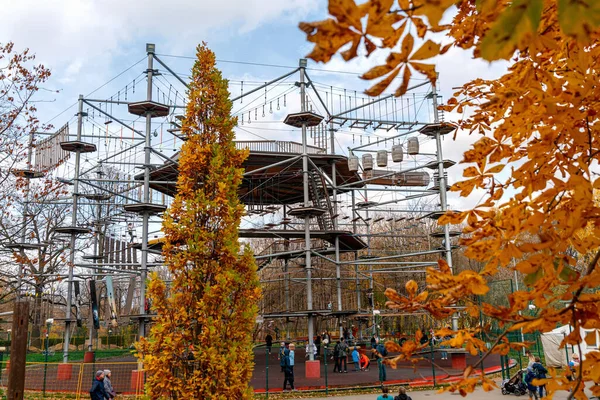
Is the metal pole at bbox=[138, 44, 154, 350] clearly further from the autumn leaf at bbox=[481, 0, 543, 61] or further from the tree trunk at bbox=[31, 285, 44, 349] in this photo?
the autumn leaf at bbox=[481, 0, 543, 61]

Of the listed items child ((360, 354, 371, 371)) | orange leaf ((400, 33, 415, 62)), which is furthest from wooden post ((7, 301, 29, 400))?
child ((360, 354, 371, 371))

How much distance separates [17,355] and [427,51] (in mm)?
6606

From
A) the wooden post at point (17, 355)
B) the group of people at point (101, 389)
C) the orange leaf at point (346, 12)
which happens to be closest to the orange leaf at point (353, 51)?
the orange leaf at point (346, 12)

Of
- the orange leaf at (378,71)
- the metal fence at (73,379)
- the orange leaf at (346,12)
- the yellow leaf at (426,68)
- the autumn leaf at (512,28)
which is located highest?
the orange leaf at (346,12)

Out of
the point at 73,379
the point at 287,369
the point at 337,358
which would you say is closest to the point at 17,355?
the point at 287,369

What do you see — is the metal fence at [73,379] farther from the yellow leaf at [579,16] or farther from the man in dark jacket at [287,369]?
the yellow leaf at [579,16]

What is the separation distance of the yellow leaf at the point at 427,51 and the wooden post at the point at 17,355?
21.2 ft

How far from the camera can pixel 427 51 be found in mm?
1589

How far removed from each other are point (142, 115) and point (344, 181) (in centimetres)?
1368

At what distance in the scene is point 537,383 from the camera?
2.21 metres

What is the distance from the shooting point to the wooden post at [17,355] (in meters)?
6.38

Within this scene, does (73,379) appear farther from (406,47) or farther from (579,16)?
(579,16)

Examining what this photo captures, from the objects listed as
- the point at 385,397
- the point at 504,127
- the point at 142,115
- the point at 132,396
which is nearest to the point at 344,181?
the point at 142,115

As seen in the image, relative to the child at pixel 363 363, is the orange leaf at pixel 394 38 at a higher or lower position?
higher
